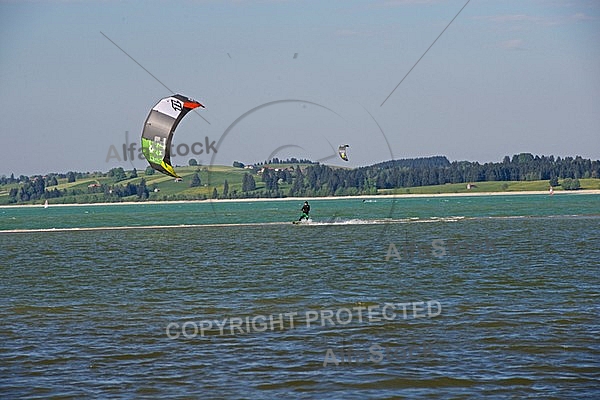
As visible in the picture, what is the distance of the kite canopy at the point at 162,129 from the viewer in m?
Answer: 28.9

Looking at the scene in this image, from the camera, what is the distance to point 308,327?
21672 millimetres

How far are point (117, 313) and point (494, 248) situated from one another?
27795 millimetres

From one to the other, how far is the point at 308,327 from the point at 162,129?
33.6 ft

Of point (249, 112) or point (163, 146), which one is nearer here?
point (249, 112)

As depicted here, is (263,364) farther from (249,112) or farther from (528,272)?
(528,272)

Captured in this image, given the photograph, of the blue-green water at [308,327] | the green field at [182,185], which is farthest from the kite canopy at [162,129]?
the blue-green water at [308,327]

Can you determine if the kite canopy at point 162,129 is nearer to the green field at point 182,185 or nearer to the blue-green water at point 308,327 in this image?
the green field at point 182,185

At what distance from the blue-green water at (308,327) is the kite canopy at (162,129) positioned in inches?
178

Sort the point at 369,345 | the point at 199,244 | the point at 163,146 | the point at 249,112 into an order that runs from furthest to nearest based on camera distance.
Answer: the point at 199,244 < the point at 163,146 < the point at 249,112 < the point at 369,345

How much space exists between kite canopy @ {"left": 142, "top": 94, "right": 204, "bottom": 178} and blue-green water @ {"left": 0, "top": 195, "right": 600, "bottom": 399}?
4529 mm

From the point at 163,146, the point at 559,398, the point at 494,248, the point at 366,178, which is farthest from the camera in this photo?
the point at 366,178

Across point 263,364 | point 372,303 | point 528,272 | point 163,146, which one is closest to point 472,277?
point 528,272

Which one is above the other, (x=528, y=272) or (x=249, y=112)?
(x=249, y=112)

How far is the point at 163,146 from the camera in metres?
29.2
